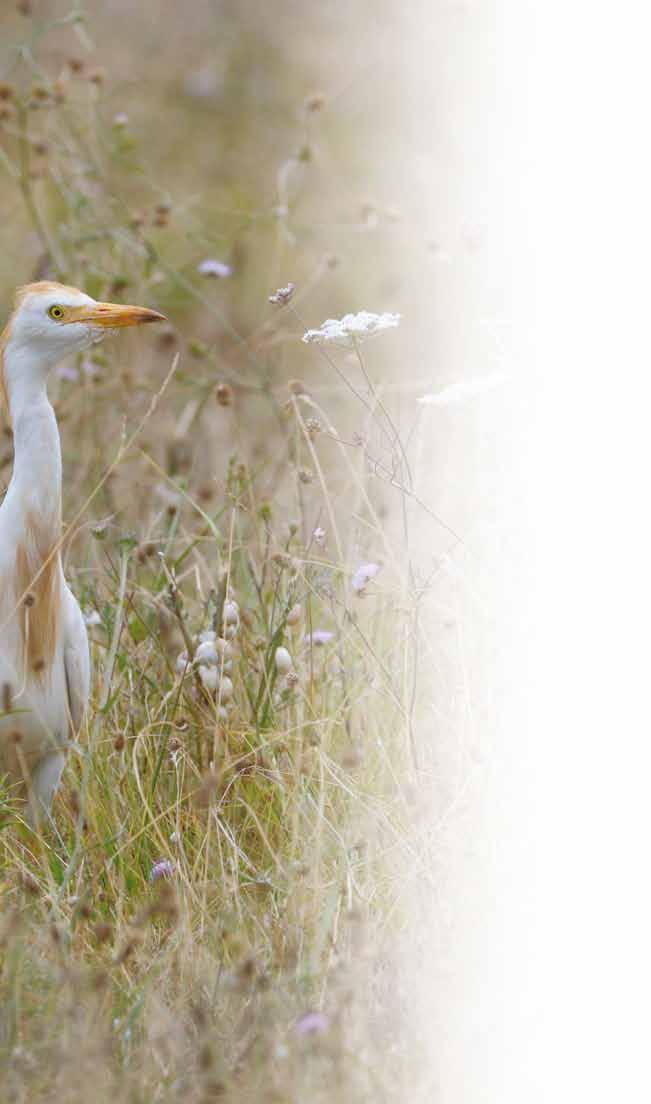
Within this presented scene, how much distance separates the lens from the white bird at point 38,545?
2.79 meters

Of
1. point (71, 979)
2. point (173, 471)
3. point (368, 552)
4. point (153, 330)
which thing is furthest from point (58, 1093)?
point (153, 330)

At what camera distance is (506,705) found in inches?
101

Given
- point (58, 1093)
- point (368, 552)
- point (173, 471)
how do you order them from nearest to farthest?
point (58, 1093), point (368, 552), point (173, 471)

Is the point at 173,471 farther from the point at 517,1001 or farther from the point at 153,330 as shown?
the point at 517,1001

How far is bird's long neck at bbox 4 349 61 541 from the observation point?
2.81 m

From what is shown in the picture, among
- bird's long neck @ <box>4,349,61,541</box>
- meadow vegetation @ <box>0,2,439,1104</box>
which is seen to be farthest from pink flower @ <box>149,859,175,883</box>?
Result: bird's long neck @ <box>4,349,61,541</box>

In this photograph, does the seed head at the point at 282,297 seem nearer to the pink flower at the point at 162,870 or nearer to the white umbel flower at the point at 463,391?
the white umbel flower at the point at 463,391

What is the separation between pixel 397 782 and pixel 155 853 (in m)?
0.41

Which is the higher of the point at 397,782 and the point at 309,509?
the point at 309,509

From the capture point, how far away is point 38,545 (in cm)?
289

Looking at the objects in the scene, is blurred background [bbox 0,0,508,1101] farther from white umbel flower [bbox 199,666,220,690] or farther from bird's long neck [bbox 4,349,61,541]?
white umbel flower [bbox 199,666,220,690]

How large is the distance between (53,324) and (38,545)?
15.0 inches

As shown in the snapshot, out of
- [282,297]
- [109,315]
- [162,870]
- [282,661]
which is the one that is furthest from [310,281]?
[162,870]

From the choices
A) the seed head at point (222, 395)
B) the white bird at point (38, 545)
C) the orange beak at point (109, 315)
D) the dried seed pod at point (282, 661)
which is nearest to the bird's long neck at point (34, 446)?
the white bird at point (38, 545)
